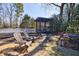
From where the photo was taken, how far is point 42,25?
15.8 ft

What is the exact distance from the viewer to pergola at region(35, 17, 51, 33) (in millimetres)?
4816

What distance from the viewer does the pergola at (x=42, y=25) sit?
15.8 feet

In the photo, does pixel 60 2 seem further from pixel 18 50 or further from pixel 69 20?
pixel 18 50

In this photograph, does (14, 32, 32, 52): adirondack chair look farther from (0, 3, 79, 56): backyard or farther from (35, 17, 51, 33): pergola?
(35, 17, 51, 33): pergola

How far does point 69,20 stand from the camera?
4844 mm

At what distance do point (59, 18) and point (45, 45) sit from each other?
11.2 inches

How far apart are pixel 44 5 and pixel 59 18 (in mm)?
186

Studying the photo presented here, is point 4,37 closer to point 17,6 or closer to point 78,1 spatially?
point 17,6

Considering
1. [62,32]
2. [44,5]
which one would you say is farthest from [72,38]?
[44,5]

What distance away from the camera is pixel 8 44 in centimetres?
480

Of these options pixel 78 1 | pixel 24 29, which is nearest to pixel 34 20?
pixel 24 29

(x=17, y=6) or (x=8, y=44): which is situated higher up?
(x=17, y=6)

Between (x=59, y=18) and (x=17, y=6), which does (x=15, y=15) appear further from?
(x=59, y=18)

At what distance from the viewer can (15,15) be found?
15.9 ft
